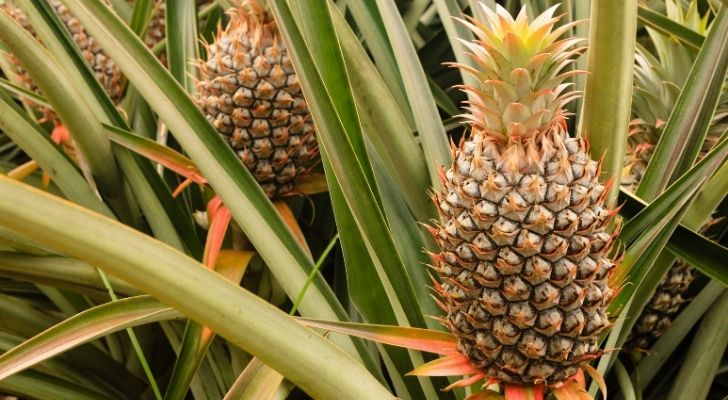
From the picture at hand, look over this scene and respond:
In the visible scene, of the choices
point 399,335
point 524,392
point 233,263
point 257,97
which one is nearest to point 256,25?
point 257,97

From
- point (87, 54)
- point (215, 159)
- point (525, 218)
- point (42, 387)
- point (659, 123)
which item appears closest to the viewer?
point (525, 218)

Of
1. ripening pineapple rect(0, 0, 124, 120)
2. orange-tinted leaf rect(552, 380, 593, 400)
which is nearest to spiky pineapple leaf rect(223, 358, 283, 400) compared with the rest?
orange-tinted leaf rect(552, 380, 593, 400)

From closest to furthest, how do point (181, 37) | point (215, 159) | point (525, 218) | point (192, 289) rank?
point (192, 289) → point (525, 218) → point (215, 159) → point (181, 37)

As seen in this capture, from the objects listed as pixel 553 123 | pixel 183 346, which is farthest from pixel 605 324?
pixel 183 346

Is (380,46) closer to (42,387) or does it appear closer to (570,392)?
(570,392)

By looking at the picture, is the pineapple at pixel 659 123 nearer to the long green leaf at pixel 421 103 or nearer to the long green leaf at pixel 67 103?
Result: the long green leaf at pixel 421 103

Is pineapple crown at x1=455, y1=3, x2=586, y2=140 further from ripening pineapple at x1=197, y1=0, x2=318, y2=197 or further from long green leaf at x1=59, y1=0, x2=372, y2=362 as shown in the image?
ripening pineapple at x1=197, y1=0, x2=318, y2=197

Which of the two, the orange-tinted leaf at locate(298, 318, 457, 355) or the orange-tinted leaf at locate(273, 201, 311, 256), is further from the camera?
the orange-tinted leaf at locate(273, 201, 311, 256)

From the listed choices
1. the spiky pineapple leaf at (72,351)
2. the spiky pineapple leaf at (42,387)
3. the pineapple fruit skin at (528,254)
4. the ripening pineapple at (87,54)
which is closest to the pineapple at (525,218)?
the pineapple fruit skin at (528,254)
